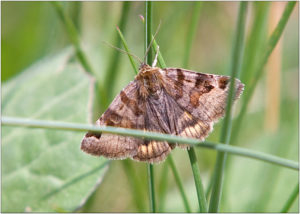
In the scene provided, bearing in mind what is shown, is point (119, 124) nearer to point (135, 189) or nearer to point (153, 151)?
point (153, 151)

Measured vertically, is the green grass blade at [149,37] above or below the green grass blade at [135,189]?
above

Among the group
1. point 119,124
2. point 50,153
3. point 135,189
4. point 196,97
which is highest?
point 196,97

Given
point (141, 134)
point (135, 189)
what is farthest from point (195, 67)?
point (141, 134)

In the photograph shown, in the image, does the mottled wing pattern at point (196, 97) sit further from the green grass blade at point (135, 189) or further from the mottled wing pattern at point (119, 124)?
the green grass blade at point (135, 189)

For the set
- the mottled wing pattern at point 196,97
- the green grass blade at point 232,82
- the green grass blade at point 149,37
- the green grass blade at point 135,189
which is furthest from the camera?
the green grass blade at point 135,189

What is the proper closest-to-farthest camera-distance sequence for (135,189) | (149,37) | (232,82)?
(232,82) → (149,37) → (135,189)

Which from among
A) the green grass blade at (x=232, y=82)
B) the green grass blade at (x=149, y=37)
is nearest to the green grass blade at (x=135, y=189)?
the green grass blade at (x=149, y=37)

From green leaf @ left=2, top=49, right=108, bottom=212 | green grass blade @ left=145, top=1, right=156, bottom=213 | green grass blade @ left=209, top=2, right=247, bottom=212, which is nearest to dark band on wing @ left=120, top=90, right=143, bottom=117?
green leaf @ left=2, top=49, right=108, bottom=212
